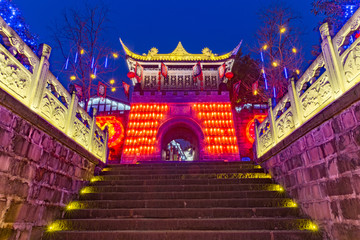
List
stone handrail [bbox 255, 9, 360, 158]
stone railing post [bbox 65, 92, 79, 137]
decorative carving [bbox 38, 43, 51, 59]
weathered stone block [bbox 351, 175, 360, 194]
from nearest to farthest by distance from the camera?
weathered stone block [bbox 351, 175, 360, 194]
stone handrail [bbox 255, 9, 360, 158]
decorative carving [bbox 38, 43, 51, 59]
stone railing post [bbox 65, 92, 79, 137]

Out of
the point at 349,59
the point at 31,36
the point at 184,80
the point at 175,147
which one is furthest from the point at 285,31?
the point at 175,147

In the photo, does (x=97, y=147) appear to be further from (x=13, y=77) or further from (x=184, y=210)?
(x=184, y=210)

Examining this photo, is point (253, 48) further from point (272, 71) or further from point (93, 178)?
point (93, 178)

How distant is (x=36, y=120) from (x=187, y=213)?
11.1 feet

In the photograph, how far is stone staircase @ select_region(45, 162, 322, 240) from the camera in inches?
133

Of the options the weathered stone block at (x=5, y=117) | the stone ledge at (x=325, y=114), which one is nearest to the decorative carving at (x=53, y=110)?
the weathered stone block at (x=5, y=117)

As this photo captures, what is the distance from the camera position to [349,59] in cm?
304

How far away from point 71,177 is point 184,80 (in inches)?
515

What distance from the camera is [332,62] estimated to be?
10.8 ft

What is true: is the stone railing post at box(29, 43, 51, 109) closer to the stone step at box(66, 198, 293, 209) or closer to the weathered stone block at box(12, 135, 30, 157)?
the weathered stone block at box(12, 135, 30, 157)

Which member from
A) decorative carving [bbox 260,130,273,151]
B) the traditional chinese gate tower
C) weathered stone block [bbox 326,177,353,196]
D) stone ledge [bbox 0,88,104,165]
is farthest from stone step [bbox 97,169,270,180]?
the traditional chinese gate tower

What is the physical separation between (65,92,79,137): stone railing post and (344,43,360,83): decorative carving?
571cm

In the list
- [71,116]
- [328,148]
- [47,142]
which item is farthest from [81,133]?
[328,148]

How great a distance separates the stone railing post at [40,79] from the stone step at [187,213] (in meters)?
2.48
